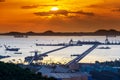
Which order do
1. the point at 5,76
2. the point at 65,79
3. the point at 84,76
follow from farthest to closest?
the point at 84,76, the point at 65,79, the point at 5,76

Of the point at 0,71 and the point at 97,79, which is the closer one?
the point at 0,71

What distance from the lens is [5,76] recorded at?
9.63 meters

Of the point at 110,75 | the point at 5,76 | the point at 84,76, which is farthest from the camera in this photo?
the point at 110,75

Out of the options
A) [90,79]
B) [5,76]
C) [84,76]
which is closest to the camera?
[5,76]

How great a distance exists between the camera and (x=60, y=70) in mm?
18656

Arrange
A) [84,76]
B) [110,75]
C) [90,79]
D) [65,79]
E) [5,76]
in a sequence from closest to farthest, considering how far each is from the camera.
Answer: [5,76]
[65,79]
[84,76]
[90,79]
[110,75]

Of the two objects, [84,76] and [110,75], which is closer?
[84,76]

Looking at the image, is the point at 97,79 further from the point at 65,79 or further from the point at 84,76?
the point at 65,79

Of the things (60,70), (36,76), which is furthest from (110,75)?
(36,76)

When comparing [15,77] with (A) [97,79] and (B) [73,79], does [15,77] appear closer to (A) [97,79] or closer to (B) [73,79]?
(B) [73,79]

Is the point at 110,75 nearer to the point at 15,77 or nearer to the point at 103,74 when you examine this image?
the point at 103,74

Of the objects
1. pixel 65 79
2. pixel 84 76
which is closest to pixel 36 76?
pixel 65 79

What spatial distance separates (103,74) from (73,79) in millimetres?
4961

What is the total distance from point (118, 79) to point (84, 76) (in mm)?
3033
